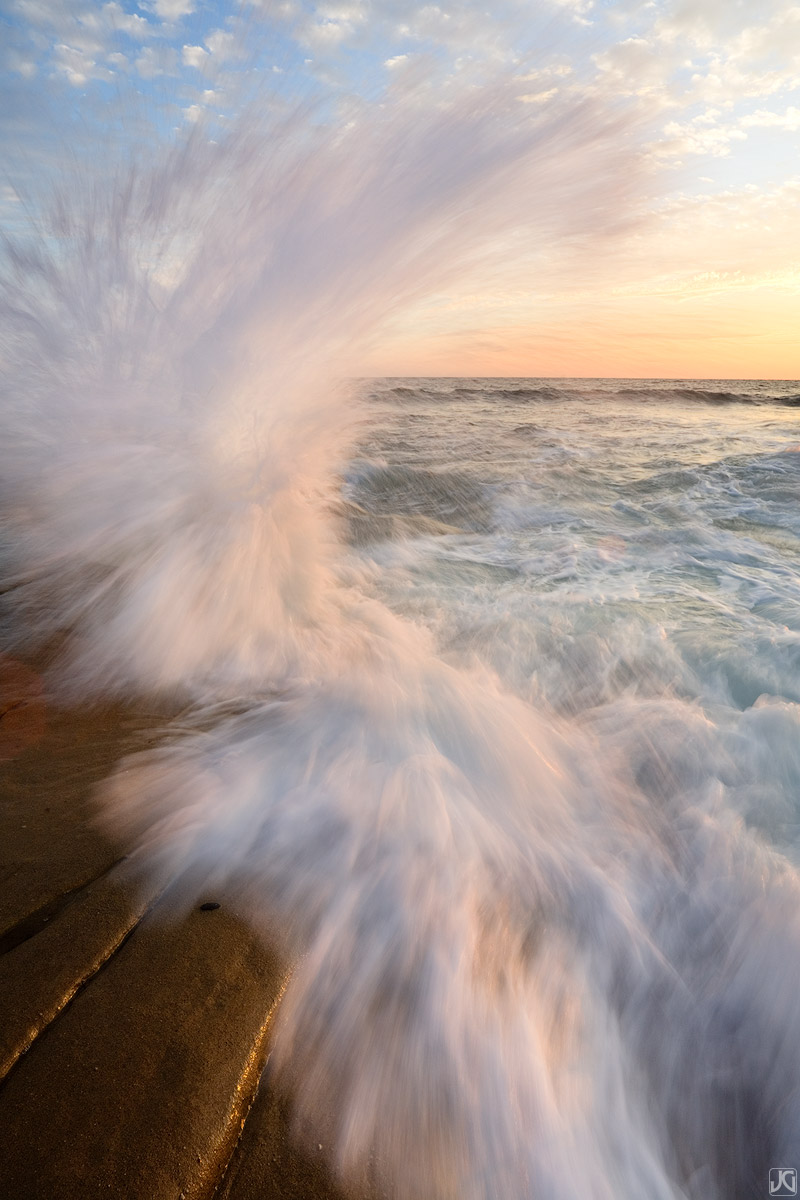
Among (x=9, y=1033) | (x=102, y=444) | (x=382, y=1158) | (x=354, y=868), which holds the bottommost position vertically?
(x=382, y=1158)

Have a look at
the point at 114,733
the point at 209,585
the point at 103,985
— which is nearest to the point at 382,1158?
the point at 103,985

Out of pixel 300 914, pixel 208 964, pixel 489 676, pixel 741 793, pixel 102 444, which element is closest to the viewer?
pixel 208 964

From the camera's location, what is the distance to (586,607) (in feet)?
15.9

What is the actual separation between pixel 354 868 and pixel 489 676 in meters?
1.77

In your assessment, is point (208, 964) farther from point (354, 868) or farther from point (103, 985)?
point (354, 868)

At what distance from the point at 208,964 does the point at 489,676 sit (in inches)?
92.0

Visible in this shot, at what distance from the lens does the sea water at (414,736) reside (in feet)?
5.29

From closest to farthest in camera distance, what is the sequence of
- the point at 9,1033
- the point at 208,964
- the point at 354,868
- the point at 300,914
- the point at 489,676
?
1. the point at 9,1033
2. the point at 208,964
3. the point at 300,914
4. the point at 354,868
5. the point at 489,676

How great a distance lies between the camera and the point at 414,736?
9.45ft

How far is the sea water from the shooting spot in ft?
5.29

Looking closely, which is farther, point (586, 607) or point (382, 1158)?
point (586, 607)

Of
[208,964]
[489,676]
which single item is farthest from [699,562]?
[208,964]

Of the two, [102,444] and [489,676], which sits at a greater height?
[102,444]
